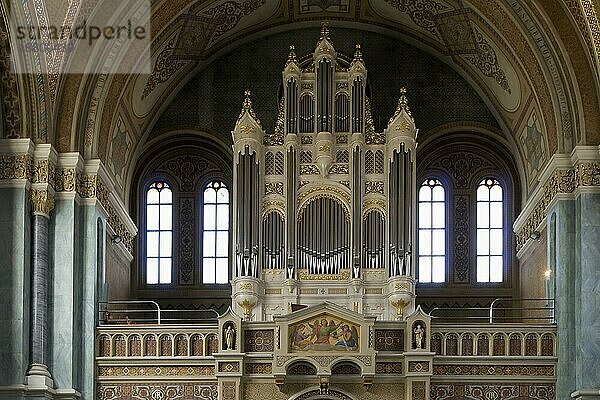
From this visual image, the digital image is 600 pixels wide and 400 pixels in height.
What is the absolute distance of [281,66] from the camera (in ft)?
130

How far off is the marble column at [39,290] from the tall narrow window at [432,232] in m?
10.4

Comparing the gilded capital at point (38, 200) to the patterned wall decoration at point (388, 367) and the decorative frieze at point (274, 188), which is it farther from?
the patterned wall decoration at point (388, 367)

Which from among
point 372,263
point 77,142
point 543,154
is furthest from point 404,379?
point 77,142

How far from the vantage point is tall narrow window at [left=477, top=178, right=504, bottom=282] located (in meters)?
39.0

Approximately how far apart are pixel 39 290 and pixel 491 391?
9.44 meters

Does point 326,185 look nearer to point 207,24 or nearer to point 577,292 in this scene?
point 207,24

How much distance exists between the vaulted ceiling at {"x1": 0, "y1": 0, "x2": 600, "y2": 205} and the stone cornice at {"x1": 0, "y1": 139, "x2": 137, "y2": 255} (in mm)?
279

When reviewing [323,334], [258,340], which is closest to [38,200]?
[258,340]

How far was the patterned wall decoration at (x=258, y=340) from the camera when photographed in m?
33.4

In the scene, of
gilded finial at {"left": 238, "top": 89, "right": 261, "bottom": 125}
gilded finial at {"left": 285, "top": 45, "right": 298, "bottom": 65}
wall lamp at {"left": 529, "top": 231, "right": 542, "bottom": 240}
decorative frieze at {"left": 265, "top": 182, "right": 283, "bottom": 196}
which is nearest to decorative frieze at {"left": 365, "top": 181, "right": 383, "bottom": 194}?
decorative frieze at {"left": 265, "top": 182, "right": 283, "bottom": 196}

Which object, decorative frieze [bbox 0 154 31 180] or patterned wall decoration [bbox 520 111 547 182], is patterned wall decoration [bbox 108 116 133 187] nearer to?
decorative frieze [bbox 0 154 31 180]

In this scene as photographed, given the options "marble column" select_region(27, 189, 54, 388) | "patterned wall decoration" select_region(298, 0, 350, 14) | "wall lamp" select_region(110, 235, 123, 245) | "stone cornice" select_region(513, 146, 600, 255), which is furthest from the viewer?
"patterned wall decoration" select_region(298, 0, 350, 14)

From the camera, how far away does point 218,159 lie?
3978 cm

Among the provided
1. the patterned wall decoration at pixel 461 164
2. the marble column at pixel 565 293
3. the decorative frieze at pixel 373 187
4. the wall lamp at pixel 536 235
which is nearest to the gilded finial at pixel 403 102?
the decorative frieze at pixel 373 187
